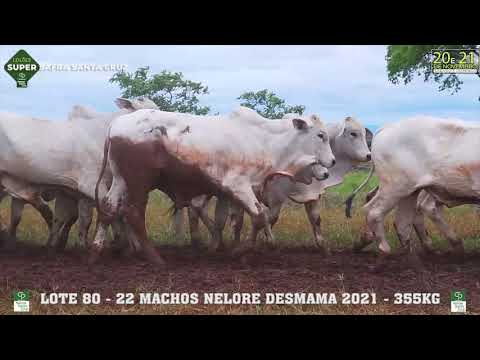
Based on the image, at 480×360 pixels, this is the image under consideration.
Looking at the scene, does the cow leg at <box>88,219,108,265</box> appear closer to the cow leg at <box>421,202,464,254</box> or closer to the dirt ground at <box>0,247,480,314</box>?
the dirt ground at <box>0,247,480,314</box>

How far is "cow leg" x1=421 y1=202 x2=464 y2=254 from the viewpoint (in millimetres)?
8812

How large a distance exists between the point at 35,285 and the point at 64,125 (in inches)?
97.4

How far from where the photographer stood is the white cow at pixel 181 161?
8.07 meters

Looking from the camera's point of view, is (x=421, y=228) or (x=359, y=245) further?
(x=421, y=228)

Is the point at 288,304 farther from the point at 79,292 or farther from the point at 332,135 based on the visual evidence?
the point at 332,135

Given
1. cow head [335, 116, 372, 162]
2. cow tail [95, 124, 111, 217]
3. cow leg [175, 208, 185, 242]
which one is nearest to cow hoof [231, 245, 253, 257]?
cow leg [175, 208, 185, 242]

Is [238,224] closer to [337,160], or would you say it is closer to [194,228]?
[194,228]

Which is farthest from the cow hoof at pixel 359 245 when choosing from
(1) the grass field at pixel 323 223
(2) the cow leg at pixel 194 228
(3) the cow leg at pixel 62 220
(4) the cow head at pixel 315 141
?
(3) the cow leg at pixel 62 220

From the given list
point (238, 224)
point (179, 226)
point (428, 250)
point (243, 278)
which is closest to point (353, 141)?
point (428, 250)

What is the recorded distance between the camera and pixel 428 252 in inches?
349

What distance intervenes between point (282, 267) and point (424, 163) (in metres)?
1.85

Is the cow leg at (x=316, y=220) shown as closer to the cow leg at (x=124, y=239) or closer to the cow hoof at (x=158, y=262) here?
the cow hoof at (x=158, y=262)

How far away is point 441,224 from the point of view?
8.95 meters

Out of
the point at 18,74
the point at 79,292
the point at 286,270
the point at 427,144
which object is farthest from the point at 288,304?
the point at 18,74
